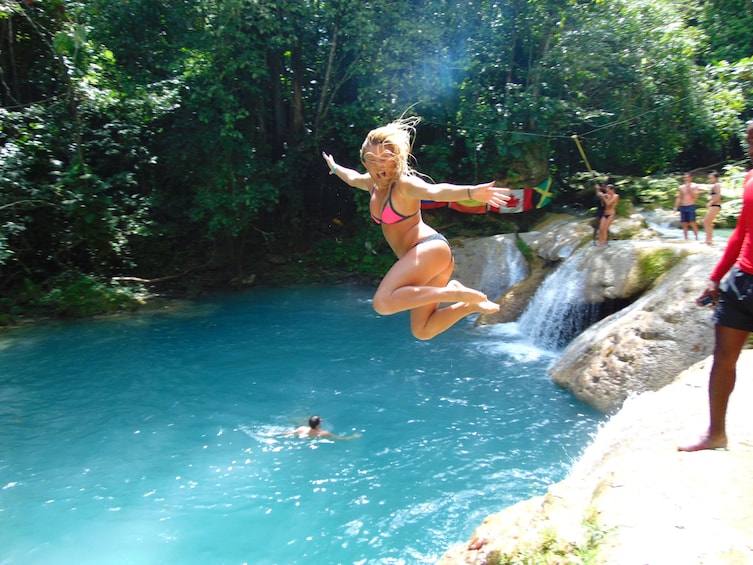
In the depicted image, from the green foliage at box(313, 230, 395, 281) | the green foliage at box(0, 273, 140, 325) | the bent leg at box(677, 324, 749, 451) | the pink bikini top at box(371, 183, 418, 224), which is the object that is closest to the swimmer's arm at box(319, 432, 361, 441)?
the pink bikini top at box(371, 183, 418, 224)

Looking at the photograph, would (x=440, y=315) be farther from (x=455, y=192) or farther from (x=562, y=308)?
(x=562, y=308)

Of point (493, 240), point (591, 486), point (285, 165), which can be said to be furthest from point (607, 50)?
point (591, 486)

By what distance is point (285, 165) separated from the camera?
14.3 meters

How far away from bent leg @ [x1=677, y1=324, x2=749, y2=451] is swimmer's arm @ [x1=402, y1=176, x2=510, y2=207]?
4.71 feet

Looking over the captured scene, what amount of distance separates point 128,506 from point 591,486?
15.0 feet

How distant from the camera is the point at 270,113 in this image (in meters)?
15.0

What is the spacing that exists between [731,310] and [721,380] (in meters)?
0.44

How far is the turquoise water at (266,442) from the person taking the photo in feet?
17.2

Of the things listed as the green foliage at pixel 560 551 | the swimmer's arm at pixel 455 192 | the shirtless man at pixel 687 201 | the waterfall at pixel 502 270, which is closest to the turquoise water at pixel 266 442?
the waterfall at pixel 502 270

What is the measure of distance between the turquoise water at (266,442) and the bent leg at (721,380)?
8.39ft

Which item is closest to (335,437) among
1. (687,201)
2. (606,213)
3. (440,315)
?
(440,315)

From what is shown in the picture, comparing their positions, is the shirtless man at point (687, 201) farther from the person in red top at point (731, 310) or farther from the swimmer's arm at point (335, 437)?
the person in red top at point (731, 310)

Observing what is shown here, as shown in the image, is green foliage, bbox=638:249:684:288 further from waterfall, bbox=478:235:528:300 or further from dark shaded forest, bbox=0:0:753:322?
dark shaded forest, bbox=0:0:753:322

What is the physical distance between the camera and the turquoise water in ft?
17.2
